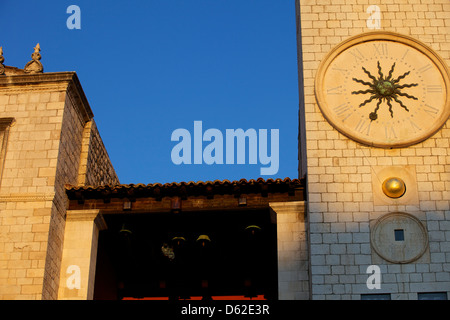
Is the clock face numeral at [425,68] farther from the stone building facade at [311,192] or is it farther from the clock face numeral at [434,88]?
the clock face numeral at [434,88]

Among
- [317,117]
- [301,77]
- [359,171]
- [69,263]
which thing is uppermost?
[301,77]

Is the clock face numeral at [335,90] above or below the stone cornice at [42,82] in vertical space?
below

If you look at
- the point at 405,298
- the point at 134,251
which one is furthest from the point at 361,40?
the point at 134,251

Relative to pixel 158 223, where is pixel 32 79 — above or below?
above

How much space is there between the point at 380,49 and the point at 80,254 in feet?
25.9

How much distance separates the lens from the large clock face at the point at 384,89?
17.3m

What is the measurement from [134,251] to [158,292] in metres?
1.91

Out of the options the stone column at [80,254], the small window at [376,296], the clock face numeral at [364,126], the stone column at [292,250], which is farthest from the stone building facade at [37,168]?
the clock face numeral at [364,126]

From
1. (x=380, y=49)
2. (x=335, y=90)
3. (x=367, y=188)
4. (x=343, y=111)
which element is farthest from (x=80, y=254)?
(x=380, y=49)

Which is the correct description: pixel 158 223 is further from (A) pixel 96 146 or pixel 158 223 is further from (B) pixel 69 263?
(A) pixel 96 146

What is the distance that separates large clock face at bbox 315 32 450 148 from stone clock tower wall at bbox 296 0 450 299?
0.64 ft

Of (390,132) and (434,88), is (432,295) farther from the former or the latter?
(434,88)
